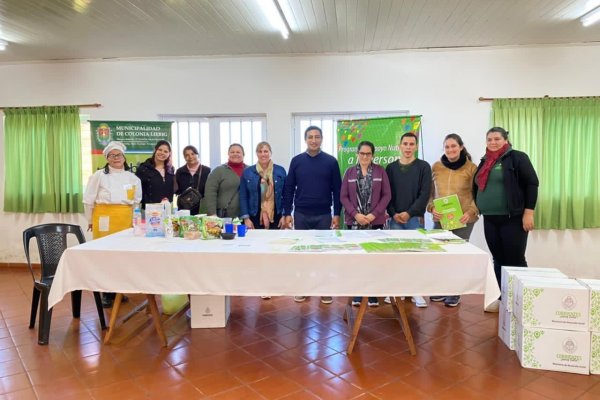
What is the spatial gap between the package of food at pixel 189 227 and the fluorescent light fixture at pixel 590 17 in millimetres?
3760

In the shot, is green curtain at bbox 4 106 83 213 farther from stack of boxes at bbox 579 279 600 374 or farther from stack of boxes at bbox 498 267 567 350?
stack of boxes at bbox 579 279 600 374

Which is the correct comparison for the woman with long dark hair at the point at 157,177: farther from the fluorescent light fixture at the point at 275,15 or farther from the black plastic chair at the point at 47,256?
the fluorescent light fixture at the point at 275,15

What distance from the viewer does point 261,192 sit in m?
3.51

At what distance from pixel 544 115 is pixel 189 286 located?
410 centimetres

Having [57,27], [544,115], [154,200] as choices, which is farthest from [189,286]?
[544,115]

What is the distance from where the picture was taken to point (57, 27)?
3.62 metres

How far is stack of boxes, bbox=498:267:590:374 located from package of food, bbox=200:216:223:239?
1899 mm

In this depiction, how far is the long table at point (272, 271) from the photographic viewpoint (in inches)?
81.4

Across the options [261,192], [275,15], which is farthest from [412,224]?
[275,15]

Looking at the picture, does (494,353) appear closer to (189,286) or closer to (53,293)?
(189,286)

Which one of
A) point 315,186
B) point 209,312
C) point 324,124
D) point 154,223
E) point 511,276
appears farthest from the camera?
point 324,124

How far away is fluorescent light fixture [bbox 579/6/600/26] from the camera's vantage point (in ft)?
10.8

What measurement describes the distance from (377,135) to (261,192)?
1.47 meters

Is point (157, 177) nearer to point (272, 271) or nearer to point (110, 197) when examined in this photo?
point (110, 197)
